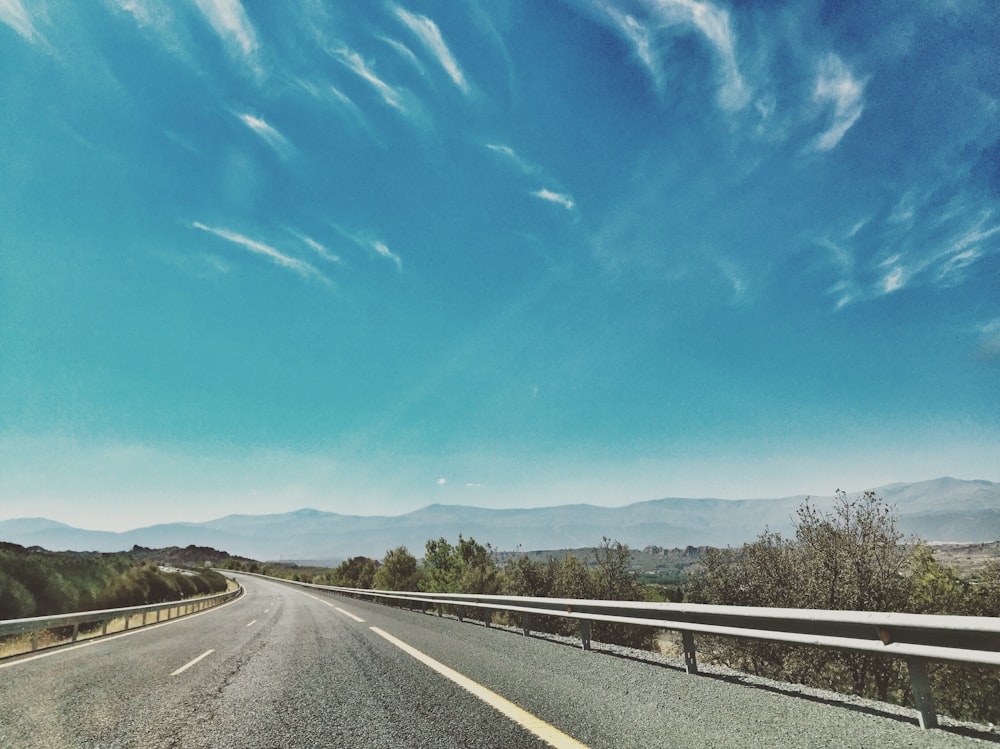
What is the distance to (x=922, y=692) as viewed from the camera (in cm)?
409

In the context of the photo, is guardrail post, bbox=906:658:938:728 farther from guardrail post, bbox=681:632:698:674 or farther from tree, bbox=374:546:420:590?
tree, bbox=374:546:420:590

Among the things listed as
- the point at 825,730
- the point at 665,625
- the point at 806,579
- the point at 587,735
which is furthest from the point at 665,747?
the point at 806,579

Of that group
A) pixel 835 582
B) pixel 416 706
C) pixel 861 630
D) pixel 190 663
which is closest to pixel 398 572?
pixel 835 582

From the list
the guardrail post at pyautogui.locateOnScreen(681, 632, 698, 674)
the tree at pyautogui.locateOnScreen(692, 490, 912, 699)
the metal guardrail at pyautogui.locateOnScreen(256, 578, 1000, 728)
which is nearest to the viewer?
the metal guardrail at pyautogui.locateOnScreen(256, 578, 1000, 728)

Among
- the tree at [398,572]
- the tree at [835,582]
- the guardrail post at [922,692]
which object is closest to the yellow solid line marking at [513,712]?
the guardrail post at [922,692]

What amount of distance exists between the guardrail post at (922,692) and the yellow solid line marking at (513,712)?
2.62 m

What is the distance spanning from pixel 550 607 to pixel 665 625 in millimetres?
4722

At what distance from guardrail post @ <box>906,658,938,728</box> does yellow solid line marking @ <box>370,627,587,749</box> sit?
2.62 metres

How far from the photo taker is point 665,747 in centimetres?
365

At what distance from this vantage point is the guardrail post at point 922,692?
13.2 ft

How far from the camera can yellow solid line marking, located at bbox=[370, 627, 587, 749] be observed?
12.2ft

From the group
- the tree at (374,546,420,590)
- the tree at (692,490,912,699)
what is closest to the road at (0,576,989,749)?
the tree at (692,490,912,699)

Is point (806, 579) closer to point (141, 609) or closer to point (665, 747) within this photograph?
point (665, 747)

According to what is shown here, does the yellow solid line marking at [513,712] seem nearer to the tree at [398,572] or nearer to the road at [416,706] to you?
the road at [416,706]
